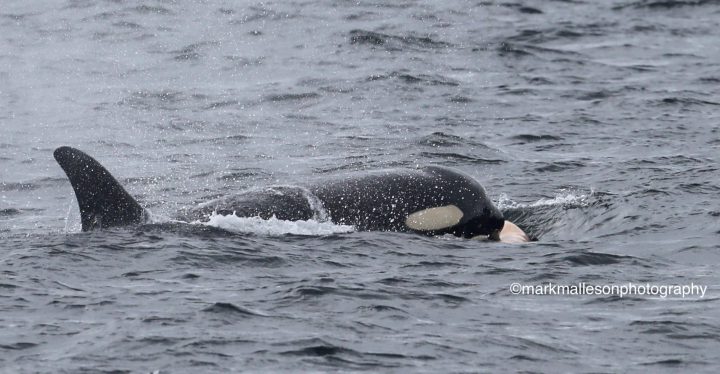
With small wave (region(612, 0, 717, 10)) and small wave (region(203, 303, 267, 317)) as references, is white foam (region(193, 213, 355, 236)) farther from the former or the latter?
small wave (region(612, 0, 717, 10))

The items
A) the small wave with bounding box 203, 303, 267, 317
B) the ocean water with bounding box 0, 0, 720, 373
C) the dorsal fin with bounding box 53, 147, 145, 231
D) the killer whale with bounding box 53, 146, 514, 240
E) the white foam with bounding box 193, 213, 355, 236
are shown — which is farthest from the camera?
the killer whale with bounding box 53, 146, 514, 240

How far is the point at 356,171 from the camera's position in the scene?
14.2 m

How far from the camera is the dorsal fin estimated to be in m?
12.4

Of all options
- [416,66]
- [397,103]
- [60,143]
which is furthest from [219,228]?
[416,66]

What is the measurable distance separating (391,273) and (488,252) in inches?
62.9

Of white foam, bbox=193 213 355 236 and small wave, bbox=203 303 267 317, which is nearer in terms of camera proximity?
small wave, bbox=203 303 267 317

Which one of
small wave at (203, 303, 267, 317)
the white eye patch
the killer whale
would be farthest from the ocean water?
the white eye patch

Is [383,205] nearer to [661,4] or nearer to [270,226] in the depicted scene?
[270,226]

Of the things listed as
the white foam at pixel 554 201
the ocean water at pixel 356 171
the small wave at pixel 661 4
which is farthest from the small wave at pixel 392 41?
the white foam at pixel 554 201

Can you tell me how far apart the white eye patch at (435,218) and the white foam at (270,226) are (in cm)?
82

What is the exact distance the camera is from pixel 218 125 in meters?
22.0

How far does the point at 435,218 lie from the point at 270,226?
1841mm

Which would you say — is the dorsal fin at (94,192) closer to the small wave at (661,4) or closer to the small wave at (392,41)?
the small wave at (392,41)

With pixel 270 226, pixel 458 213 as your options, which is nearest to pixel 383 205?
pixel 458 213
